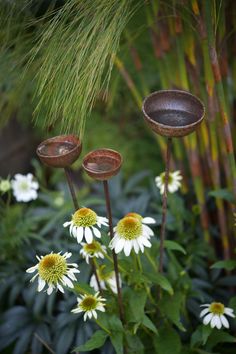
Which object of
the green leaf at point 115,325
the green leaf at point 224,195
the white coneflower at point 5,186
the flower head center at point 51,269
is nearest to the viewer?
the flower head center at point 51,269

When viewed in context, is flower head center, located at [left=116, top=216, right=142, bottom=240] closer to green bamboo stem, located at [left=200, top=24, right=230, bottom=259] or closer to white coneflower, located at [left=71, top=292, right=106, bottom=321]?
white coneflower, located at [left=71, top=292, right=106, bottom=321]

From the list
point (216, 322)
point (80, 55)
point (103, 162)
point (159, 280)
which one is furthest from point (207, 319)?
point (80, 55)

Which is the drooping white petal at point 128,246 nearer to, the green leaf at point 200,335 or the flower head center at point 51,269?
the flower head center at point 51,269

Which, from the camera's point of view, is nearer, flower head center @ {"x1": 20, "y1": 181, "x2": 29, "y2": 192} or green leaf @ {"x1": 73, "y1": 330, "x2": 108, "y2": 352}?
green leaf @ {"x1": 73, "y1": 330, "x2": 108, "y2": 352}

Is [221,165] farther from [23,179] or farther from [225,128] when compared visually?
[23,179]

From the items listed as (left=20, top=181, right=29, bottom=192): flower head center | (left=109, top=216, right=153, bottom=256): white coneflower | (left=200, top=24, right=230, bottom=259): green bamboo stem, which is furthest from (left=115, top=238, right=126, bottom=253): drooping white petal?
(left=20, top=181, right=29, bottom=192): flower head center

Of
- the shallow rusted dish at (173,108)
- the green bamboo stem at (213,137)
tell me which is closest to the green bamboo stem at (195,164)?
the green bamboo stem at (213,137)

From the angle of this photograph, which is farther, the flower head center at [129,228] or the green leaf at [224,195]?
the green leaf at [224,195]
